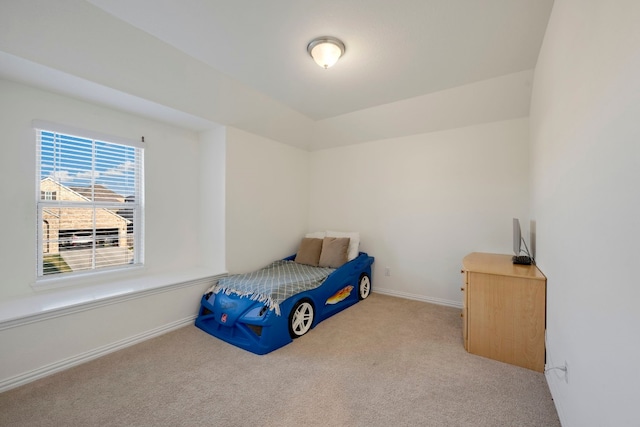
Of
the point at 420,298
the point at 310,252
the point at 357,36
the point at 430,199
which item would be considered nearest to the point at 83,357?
the point at 310,252

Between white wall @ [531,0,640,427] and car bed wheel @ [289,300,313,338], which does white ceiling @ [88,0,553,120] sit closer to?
white wall @ [531,0,640,427]

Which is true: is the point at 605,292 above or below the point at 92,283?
above

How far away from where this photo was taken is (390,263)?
156 inches

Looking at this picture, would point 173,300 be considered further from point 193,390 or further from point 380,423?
point 380,423

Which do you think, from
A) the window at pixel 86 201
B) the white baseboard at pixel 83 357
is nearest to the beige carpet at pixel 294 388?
the white baseboard at pixel 83 357

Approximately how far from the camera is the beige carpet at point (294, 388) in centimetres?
160

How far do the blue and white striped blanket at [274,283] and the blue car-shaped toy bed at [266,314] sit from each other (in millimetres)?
33

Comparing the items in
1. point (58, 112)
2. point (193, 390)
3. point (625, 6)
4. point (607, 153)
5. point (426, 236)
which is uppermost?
point (58, 112)

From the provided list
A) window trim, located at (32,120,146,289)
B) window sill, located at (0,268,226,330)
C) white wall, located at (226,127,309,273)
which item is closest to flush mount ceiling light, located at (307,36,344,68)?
white wall, located at (226,127,309,273)

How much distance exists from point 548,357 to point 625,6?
6.98 feet

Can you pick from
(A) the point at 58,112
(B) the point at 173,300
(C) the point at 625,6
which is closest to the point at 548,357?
(C) the point at 625,6

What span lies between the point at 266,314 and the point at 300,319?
1.47 feet

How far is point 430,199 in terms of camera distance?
3643 mm

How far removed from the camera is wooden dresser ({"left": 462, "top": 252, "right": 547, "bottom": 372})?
2062 millimetres
